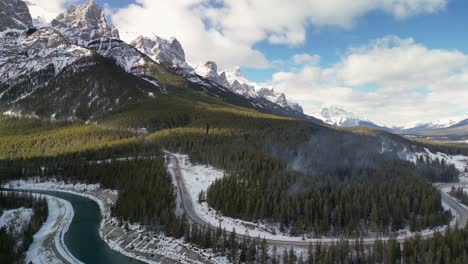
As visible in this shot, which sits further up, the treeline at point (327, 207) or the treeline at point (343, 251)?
the treeline at point (327, 207)

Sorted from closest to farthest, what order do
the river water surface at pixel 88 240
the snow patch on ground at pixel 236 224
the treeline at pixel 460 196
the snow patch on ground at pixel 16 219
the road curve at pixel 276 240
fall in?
1. the river water surface at pixel 88 240
2. the road curve at pixel 276 240
3. the snow patch on ground at pixel 16 219
4. the snow patch on ground at pixel 236 224
5. the treeline at pixel 460 196

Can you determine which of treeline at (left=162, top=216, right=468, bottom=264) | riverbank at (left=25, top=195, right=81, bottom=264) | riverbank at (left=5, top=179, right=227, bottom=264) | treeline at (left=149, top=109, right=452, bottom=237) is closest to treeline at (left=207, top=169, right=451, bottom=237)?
treeline at (left=149, top=109, right=452, bottom=237)

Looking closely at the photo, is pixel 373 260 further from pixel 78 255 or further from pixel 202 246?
pixel 78 255

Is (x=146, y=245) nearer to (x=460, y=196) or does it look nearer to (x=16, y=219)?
(x=16, y=219)

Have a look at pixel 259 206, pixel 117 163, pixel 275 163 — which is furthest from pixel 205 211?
pixel 117 163

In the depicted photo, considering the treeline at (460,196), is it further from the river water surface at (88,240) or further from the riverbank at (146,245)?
the river water surface at (88,240)

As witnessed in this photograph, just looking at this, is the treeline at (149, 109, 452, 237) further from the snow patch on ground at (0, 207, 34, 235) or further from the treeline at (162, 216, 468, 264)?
the snow patch on ground at (0, 207, 34, 235)

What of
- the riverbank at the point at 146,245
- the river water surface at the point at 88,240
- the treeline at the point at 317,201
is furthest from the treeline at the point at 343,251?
the river water surface at the point at 88,240

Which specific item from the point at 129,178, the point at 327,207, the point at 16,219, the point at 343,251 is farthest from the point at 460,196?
the point at 16,219
